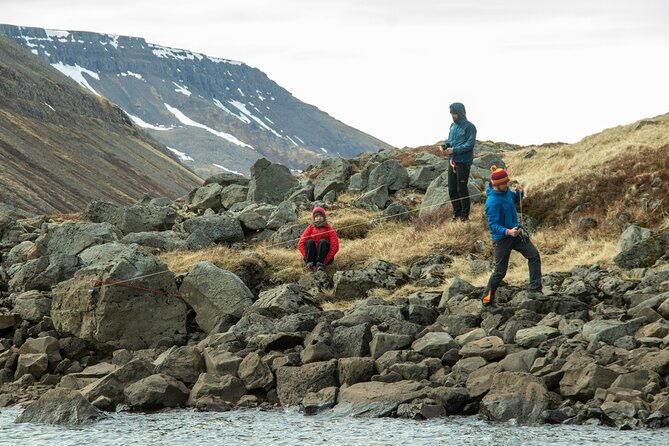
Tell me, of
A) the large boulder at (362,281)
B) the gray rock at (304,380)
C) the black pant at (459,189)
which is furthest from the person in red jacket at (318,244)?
the gray rock at (304,380)

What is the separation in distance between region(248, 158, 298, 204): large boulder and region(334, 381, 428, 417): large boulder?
20.7 m

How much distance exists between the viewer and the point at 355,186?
3375cm

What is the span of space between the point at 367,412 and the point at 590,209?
11.5 m

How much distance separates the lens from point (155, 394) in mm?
15086

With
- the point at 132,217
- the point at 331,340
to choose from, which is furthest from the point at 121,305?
the point at 132,217

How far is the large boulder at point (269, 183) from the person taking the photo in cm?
3497

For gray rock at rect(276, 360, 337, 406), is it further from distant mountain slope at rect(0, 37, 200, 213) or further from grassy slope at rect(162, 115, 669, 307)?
distant mountain slope at rect(0, 37, 200, 213)

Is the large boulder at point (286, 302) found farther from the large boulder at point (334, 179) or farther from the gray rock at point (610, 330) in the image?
the large boulder at point (334, 179)

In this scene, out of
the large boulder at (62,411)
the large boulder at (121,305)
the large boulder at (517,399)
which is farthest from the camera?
the large boulder at (121,305)

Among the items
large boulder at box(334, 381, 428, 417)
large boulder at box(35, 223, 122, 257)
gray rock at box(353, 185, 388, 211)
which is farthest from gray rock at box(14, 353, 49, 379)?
gray rock at box(353, 185, 388, 211)

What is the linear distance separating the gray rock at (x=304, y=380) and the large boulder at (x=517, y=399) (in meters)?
2.95

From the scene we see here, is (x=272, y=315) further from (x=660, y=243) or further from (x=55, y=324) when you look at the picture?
(x=660, y=243)

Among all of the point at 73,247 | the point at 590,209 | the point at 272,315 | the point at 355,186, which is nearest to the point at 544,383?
the point at 272,315

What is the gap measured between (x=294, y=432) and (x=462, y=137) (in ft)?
40.7
